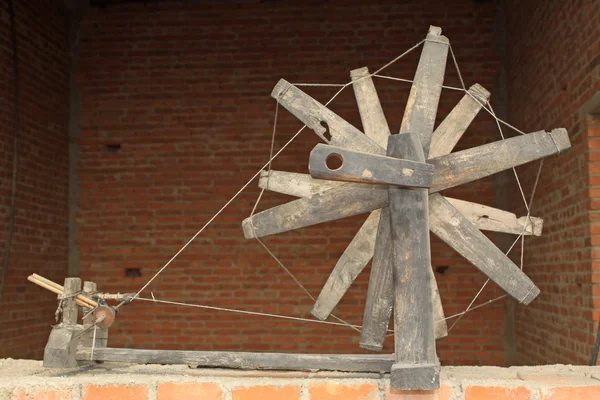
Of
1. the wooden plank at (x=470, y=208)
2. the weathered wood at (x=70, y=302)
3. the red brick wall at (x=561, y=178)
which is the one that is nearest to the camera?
the weathered wood at (x=70, y=302)

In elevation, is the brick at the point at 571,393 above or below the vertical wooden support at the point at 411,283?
below

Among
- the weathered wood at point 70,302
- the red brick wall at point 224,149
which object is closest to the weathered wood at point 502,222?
the weathered wood at point 70,302

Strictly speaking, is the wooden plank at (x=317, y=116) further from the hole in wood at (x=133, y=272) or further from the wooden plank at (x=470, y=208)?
the hole in wood at (x=133, y=272)

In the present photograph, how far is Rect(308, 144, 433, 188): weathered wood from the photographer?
7.02ft

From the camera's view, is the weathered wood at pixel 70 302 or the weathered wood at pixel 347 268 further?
the weathered wood at pixel 347 268

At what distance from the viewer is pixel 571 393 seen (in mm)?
2334

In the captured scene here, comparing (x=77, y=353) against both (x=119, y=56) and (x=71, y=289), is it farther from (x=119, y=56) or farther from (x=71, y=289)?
(x=119, y=56)

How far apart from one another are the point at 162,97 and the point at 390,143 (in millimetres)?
4348

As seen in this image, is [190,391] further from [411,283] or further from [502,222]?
[502,222]

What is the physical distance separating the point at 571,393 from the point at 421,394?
0.52 m

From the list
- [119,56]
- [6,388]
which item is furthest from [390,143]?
[119,56]

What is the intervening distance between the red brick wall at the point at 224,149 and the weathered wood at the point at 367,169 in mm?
3717

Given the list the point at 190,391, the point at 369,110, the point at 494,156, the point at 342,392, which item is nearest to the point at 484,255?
the point at 494,156

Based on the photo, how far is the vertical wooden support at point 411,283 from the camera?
2270mm
